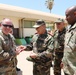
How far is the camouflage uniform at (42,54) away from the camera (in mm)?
4148

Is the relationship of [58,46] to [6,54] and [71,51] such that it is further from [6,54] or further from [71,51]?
[71,51]

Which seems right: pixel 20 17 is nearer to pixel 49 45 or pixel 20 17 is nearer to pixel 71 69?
pixel 49 45

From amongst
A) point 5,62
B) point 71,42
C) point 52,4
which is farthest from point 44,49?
point 52,4

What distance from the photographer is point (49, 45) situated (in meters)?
4.16

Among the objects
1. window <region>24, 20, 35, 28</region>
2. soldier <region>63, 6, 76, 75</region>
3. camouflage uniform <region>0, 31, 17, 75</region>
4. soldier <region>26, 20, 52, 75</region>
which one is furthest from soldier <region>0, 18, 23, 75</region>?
window <region>24, 20, 35, 28</region>

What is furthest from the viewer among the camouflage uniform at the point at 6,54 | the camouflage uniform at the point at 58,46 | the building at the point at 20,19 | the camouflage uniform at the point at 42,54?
the building at the point at 20,19

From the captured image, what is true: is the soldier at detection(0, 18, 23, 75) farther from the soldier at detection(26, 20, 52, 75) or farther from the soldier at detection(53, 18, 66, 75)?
the soldier at detection(53, 18, 66, 75)

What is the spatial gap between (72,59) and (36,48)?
56.4 inches

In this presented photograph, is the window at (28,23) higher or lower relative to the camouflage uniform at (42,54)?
higher

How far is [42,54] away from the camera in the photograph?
413 centimetres

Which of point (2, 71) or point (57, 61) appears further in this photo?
point (57, 61)

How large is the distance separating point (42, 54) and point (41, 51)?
18cm

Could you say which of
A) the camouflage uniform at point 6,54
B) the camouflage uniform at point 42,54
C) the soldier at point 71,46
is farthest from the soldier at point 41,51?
the soldier at point 71,46

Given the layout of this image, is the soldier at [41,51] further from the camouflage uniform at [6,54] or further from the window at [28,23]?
the window at [28,23]
